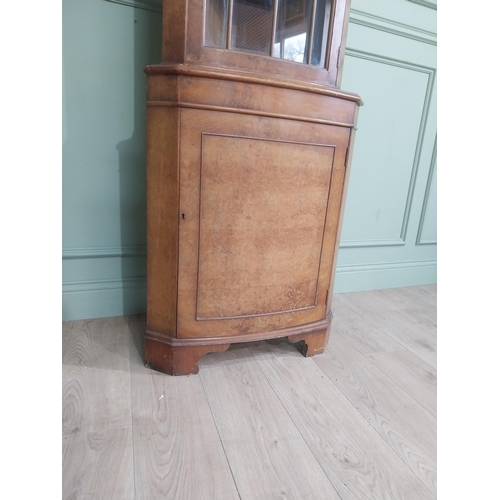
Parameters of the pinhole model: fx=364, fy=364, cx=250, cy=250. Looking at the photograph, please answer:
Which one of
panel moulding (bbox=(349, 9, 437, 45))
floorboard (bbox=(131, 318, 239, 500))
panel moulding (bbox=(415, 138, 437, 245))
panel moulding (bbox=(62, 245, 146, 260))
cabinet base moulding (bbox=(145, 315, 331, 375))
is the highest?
panel moulding (bbox=(349, 9, 437, 45))

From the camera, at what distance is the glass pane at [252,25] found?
3.32 ft

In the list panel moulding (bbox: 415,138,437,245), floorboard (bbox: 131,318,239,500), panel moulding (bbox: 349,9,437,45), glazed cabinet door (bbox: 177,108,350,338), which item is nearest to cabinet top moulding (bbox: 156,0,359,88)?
glazed cabinet door (bbox: 177,108,350,338)

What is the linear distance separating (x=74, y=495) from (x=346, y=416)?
69cm

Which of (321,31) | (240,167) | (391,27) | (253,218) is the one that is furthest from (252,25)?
(391,27)

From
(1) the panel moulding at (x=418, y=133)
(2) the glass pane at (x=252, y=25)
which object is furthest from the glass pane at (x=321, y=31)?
(1) the panel moulding at (x=418, y=133)

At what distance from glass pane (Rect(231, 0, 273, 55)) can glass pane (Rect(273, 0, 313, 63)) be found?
0.10ft

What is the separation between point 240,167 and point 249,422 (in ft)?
2.30

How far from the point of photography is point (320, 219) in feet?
3.91

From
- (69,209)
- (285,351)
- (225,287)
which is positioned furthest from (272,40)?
(285,351)

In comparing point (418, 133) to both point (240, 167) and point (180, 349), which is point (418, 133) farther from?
point (180, 349)

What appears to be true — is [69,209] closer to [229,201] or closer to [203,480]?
[229,201]

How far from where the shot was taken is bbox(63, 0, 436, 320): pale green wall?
1270 mm

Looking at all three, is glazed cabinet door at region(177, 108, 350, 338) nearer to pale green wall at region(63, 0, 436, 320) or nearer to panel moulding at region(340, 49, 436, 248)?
pale green wall at region(63, 0, 436, 320)

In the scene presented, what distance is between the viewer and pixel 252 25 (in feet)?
3.39
